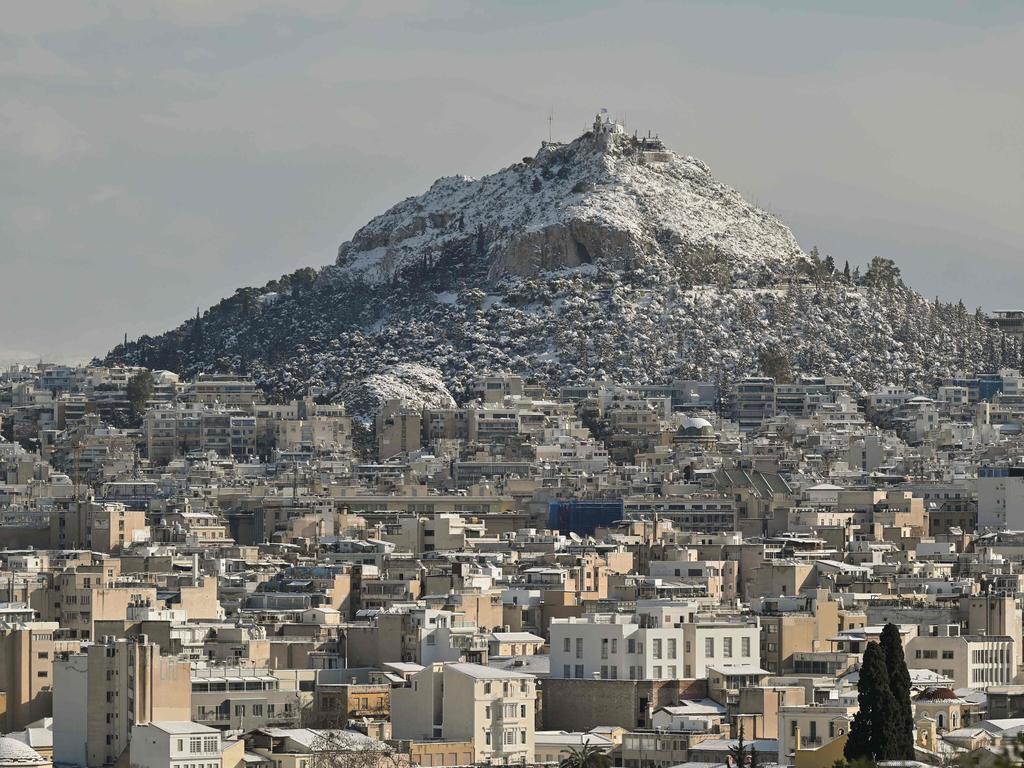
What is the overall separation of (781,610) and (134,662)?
24973mm

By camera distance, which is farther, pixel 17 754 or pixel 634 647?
pixel 634 647

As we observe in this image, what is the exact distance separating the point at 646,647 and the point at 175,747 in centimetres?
1714

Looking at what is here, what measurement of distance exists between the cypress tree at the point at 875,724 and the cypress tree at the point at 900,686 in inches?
6.8

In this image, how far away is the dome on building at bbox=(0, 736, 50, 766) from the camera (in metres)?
77.8

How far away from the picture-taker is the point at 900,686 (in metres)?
77.3

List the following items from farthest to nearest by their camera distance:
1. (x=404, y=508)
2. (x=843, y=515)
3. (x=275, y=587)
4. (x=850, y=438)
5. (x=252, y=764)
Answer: (x=850, y=438) → (x=404, y=508) → (x=843, y=515) → (x=275, y=587) → (x=252, y=764)

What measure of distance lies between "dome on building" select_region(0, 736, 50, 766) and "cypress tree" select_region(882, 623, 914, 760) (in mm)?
16003

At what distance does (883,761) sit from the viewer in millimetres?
73938

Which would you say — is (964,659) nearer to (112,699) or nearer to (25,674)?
(25,674)

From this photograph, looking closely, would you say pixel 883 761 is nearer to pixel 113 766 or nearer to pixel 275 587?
pixel 113 766

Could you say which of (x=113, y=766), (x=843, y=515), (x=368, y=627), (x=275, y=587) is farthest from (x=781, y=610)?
(x=843, y=515)

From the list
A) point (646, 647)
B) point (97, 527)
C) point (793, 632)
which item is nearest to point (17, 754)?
point (646, 647)

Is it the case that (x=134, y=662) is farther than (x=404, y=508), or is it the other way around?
(x=404, y=508)

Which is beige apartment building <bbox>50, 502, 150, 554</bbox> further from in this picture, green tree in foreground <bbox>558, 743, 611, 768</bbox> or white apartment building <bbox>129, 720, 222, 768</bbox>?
white apartment building <bbox>129, 720, 222, 768</bbox>
